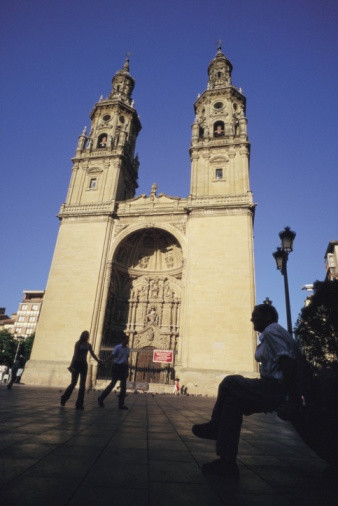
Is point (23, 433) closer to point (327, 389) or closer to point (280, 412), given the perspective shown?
point (280, 412)

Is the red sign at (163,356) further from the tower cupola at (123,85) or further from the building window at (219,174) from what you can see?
the tower cupola at (123,85)

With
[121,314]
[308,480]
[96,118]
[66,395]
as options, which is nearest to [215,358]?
[121,314]

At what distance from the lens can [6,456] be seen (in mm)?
2182

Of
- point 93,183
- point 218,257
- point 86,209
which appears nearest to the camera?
point 218,257

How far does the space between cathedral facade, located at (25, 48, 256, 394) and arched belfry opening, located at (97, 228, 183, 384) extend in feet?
0.26

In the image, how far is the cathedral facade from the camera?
1752cm

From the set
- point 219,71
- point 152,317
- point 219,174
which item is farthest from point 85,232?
point 219,71

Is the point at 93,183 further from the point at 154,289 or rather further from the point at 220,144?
the point at 220,144

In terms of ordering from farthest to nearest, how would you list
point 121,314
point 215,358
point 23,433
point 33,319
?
point 33,319
point 121,314
point 215,358
point 23,433

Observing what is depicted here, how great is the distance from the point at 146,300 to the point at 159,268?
2835 millimetres

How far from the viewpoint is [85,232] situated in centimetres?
2225

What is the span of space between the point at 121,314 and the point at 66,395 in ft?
53.3

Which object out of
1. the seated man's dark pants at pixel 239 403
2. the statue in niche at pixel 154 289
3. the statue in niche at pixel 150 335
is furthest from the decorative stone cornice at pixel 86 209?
the seated man's dark pants at pixel 239 403

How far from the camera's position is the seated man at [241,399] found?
2088 millimetres
